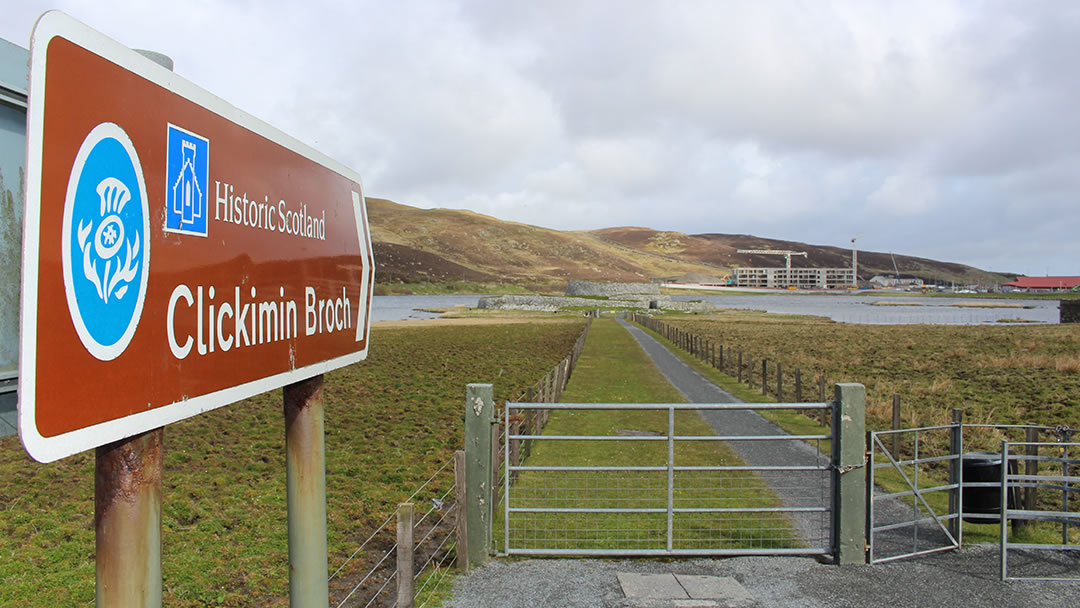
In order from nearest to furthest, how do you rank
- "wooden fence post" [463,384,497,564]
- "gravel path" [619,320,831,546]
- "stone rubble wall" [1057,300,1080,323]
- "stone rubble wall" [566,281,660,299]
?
"wooden fence post" [463,384,497,564], "gravel path" [619,320,831,546], "stone rubble wall" [1057,300,1080,323], "stone rubble wall" [566,281,660,299]

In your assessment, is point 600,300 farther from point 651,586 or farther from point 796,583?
point 651,586

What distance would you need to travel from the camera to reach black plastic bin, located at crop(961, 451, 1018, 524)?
7.62 meters

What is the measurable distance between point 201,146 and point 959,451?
25.5ft

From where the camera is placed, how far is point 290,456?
2650 millimetres

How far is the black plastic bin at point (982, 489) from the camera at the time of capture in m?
7.62

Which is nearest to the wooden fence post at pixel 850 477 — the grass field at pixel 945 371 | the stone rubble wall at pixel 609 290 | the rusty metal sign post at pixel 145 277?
Result: the rusty metal sign post at pixel 145 277

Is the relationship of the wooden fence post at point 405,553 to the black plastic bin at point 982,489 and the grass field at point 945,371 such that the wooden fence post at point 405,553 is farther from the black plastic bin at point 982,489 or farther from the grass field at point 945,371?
the grass field at point 945,371

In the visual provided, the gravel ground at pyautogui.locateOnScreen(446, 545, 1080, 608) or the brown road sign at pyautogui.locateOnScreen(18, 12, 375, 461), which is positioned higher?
the brown road sign at pyautogui.locateOnScreen(18, 12, 375, 461)

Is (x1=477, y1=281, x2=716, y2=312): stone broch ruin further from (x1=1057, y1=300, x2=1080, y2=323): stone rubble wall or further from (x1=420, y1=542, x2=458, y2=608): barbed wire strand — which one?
(x1=420, y1=542, x2=458, y2=608): barbed wire strand

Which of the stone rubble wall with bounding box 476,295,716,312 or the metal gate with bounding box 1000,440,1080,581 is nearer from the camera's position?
the metal gate with bounding box 1000,440,1080,581

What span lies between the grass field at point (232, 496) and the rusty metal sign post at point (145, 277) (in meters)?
4.70

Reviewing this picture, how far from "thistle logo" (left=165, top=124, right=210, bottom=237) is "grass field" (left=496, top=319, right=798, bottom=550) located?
582 cm

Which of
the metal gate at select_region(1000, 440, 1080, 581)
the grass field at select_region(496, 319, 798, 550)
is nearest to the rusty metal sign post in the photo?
the grass field at select_region(496, 319, 798, 550)

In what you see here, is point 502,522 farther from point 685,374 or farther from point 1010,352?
point 1010,352
